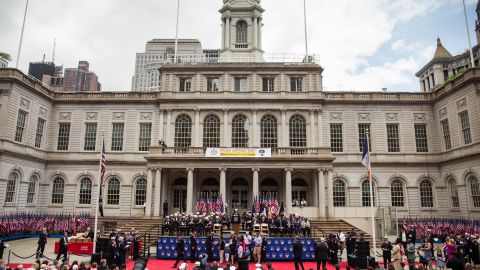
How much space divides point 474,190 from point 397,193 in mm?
6407

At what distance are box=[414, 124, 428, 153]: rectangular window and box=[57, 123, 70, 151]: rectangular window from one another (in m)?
35.1

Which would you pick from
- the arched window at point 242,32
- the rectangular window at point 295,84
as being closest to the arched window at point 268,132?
the rectangular window at point 295,84

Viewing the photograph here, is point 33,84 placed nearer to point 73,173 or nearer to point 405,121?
point 73,173

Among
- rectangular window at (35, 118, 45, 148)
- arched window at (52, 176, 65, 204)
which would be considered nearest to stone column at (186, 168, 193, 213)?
arched window at (52, 176, 65, 204)

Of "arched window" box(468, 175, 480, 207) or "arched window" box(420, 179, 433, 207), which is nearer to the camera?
"arched window" box(468, 175, 480, 207)

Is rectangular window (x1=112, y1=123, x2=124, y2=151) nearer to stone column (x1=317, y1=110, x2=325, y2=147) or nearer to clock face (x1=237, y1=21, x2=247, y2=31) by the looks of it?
clock face (x1=237, y1=21, x2=247, y2=31)

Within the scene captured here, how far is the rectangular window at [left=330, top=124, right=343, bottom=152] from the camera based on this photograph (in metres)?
33.9

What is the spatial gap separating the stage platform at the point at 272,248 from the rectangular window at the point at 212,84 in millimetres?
18840

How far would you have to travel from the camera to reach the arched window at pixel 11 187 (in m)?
28.7

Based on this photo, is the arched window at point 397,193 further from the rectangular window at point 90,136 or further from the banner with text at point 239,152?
the rectangular window at point 90,136

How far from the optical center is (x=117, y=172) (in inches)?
1326

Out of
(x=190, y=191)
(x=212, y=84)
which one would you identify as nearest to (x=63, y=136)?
(x=190, y=191)

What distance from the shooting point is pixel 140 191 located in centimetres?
3359

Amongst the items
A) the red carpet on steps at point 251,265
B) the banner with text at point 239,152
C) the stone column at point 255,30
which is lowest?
the red carpet on steps at point 251,265
